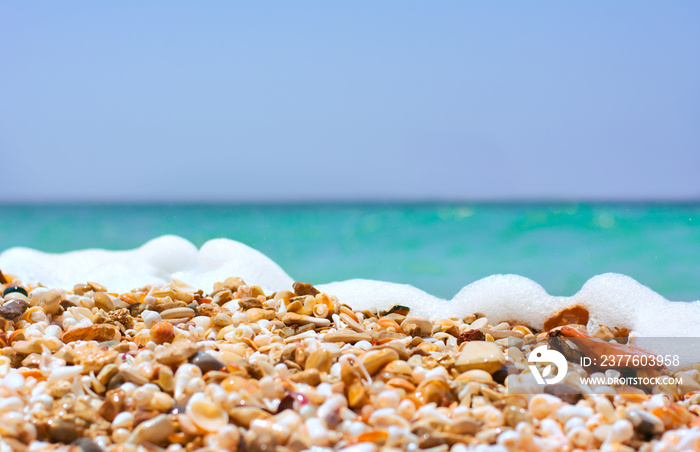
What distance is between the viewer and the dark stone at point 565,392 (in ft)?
4.74

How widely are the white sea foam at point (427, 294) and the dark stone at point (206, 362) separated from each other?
1.33 meters

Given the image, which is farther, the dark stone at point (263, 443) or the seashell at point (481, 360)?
the seashell at point (481, 360)

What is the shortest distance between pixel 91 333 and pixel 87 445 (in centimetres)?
75

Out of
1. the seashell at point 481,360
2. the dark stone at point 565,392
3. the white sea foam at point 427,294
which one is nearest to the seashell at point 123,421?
the seashell at point 481,360

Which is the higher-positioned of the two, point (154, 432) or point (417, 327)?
point (417, 327)

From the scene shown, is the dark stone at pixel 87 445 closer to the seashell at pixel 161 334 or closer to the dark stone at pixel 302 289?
the seashell at pixel 161 334

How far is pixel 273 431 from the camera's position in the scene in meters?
1.15

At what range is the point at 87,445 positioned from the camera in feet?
3.72

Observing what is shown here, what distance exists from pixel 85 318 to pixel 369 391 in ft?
4.13

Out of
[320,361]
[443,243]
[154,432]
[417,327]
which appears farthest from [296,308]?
[443,243]

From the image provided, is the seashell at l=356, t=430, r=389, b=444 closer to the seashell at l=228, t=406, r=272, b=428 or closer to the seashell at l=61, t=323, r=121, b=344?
the seashell at l=228, t=406, r=272, b=428

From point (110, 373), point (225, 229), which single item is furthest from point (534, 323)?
point (225, 229)

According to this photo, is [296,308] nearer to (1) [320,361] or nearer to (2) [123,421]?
(1) [320,361]

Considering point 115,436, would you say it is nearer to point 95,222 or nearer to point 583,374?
point 583,374
